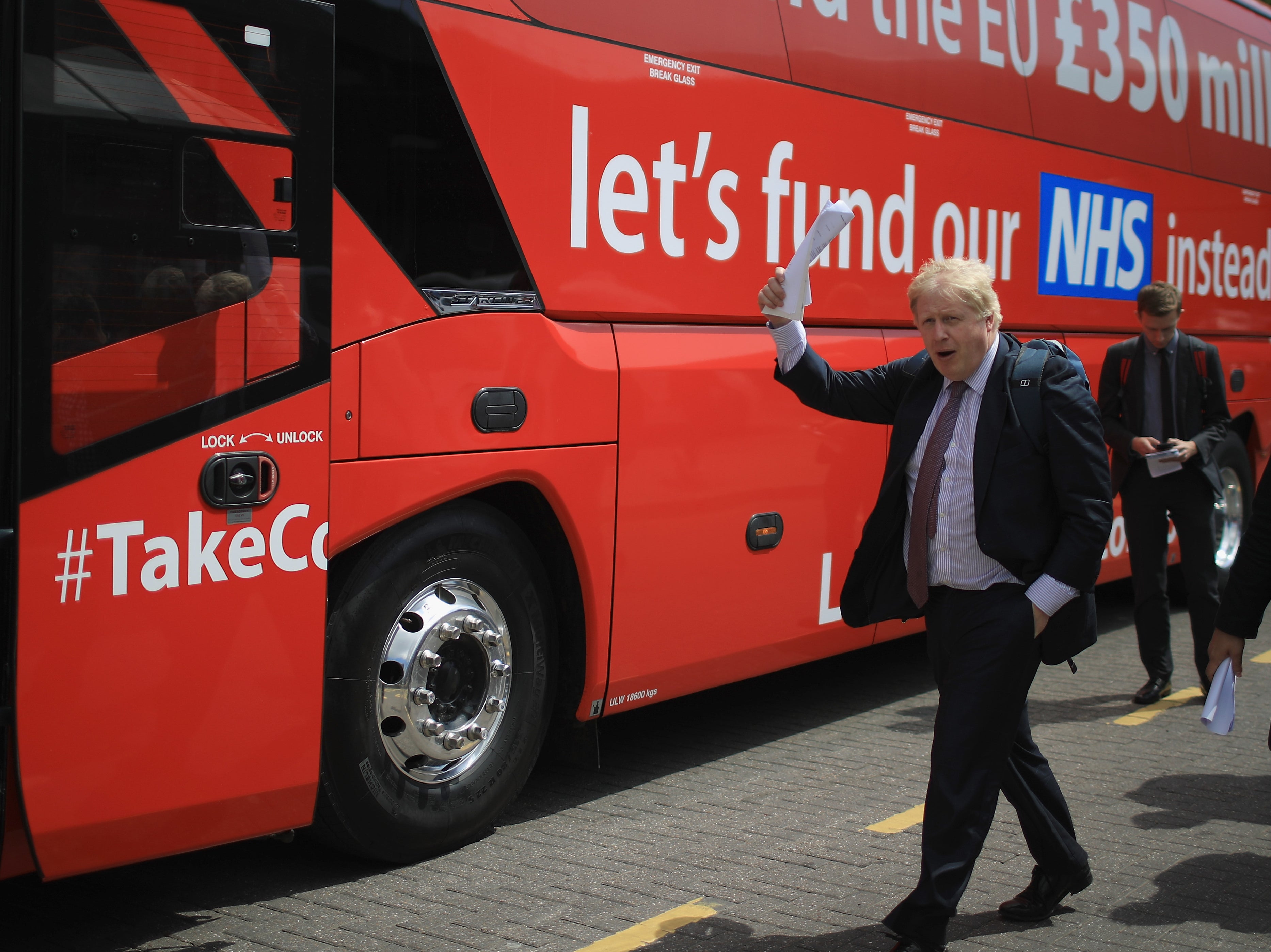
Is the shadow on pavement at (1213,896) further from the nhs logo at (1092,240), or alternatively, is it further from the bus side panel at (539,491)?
the nhs logo at (1092,240)

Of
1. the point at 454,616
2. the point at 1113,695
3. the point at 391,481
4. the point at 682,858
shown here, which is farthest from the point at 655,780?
the point at 1113,695

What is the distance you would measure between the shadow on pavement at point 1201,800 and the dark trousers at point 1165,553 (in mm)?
1297

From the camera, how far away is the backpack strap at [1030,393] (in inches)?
143

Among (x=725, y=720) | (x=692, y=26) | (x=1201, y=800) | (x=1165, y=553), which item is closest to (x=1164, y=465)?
(x=1165, y=553)

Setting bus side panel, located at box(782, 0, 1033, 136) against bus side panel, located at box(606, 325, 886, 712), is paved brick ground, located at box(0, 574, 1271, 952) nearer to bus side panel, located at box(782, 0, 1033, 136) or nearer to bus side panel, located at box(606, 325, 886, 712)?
bus side panel, located at box(606, 325, 886, 712)

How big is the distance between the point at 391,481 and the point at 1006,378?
1.82 meters

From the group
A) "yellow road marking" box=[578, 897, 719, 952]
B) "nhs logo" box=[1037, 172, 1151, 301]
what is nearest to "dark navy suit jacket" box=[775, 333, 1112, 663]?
"yellow road marking" box=[578, 897, 719, 952]

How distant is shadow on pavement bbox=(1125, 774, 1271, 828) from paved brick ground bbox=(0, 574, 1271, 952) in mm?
12

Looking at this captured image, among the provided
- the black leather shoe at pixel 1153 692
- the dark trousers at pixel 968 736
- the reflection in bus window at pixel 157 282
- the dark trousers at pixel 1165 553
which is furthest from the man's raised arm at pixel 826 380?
the black leather shoe at pixel 1153 692

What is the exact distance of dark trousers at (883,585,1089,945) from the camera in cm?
360

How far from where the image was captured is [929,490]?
3.78m

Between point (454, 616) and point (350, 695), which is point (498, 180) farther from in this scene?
point (350, 695)

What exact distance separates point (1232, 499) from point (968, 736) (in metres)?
6.58

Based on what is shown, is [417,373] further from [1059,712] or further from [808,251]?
[1059,712]
